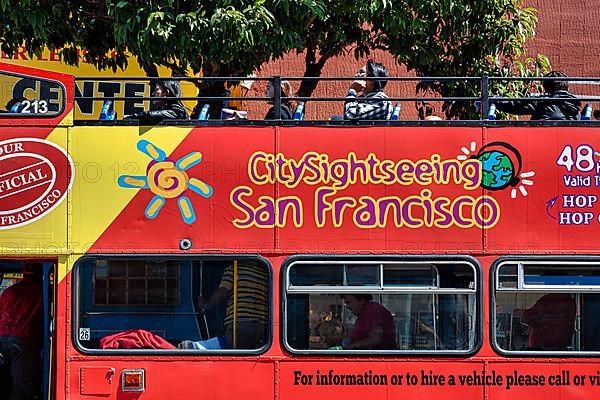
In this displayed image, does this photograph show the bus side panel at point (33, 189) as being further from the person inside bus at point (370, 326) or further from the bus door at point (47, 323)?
the person inside bus at point (370, 326)

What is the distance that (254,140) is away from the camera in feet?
23.5

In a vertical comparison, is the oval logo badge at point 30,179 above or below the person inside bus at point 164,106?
below

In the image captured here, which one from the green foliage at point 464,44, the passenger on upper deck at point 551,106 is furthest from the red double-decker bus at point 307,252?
the green foliage at point 464,44

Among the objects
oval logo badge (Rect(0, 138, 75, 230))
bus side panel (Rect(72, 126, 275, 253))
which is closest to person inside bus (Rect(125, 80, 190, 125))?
bus side panel (Rect(72, 126, 275, 253))

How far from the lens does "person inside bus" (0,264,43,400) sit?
24.7 feet

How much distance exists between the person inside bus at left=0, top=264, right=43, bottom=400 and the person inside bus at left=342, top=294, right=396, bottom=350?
263 centimetres

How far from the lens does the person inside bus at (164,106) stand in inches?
281

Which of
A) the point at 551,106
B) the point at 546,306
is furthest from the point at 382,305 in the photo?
the point at 551,106

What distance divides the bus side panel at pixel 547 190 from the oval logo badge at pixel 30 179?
3.32 metres

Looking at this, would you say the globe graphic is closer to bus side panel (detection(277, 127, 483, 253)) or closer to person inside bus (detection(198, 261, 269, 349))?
bus side panel (detection(277, 127, 483, 253))

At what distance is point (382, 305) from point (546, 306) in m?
1.27

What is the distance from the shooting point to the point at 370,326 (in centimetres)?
714

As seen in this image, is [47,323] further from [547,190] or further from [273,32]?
[547,190]

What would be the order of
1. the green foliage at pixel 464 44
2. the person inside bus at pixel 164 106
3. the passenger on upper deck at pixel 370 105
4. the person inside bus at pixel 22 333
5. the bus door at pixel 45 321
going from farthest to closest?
the green foliage at pixel 464 44 → the bus door at pixel 45 321 → the person inside bus at pixel 22 333 → the passenger on upper deck at pixel 370 105 → the person inside bus at pixel 164 106
